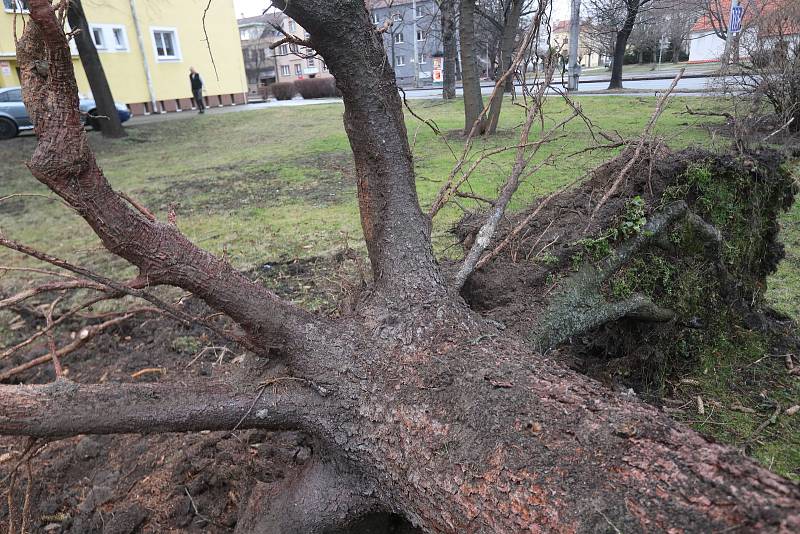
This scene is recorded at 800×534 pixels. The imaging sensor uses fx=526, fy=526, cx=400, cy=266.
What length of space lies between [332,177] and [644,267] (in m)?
6.40

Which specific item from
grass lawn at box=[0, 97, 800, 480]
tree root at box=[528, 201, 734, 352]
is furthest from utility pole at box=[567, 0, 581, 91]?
tree root at box=[528, 201, 734, 352]

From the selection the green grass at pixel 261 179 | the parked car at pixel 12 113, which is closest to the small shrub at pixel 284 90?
the green grass at pixel 261 179

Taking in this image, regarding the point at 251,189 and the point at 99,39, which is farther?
the point at 99,39

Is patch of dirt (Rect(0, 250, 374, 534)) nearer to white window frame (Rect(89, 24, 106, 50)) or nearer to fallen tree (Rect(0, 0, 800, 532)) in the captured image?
fallen tree (Rect(0, 0, 800, 532))

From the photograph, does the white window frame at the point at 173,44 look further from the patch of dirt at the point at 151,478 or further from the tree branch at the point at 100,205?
the tree branch at the point at 100,205

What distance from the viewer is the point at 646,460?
128cm

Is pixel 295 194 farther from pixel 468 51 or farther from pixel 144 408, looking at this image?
pixel 144 408

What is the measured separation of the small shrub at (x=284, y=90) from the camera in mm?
30091

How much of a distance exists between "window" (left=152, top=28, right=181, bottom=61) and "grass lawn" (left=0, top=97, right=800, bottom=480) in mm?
9351

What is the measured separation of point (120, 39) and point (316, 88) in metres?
10.6

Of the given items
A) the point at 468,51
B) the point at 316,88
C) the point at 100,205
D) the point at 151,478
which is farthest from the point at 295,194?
the point at 316,88

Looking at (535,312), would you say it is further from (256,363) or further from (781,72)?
(781,72)

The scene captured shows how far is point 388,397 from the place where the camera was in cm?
182

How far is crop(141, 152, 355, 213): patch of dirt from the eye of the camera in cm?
723
